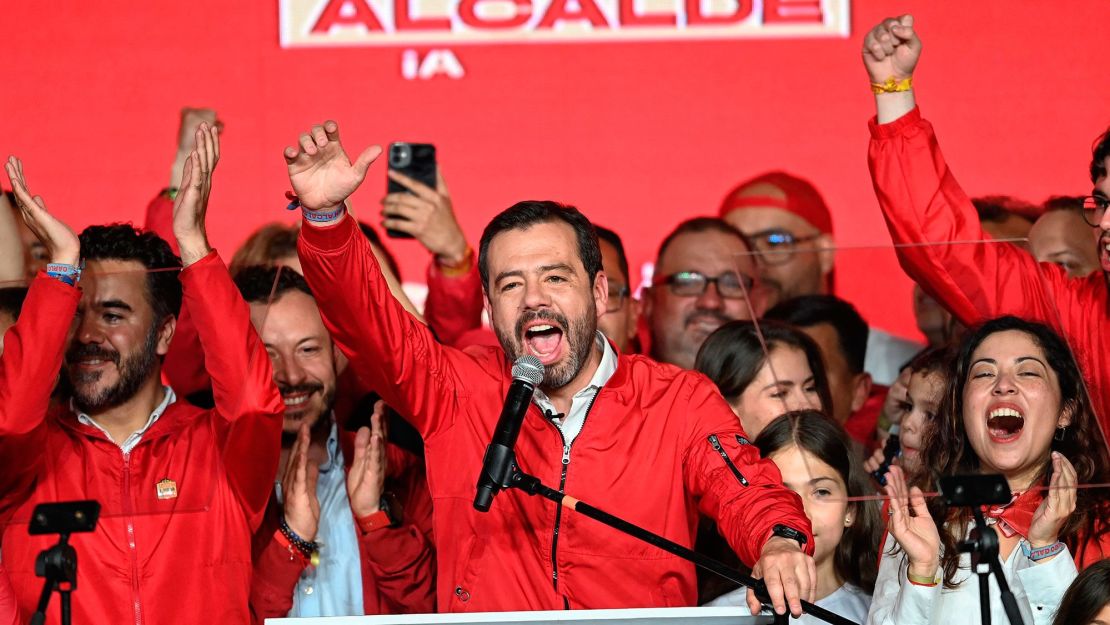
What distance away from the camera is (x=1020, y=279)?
2695mm

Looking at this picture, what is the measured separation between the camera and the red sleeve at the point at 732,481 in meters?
2.36

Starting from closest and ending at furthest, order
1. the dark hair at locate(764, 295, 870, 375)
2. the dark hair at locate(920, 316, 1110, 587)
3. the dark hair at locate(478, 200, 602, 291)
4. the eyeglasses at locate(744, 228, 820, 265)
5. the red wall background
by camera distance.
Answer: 1. the dark hair at locate(920, 316, 1110, 587)
2. the dark hair at locate(478, 200, 602, 291)
3. the dark hair at locate(764, 295, 870, 375)
4. the eyeglasses at locate(744, 228, 820, 265)
5. the red wall background

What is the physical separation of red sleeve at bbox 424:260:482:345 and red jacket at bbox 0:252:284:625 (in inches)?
31.8

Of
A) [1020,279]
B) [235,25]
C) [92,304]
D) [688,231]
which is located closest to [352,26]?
[235,25]

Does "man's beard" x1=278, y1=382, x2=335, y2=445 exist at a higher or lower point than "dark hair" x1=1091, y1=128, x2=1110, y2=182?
lower

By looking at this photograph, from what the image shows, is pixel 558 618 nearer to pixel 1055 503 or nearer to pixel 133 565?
pixel 1055 503

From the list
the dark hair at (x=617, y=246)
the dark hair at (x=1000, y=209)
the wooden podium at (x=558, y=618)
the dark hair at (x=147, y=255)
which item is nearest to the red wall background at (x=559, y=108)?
the dark hair at (x=1000, y=209)

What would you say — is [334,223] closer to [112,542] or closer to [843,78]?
[112,542]

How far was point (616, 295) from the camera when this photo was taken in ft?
12.2

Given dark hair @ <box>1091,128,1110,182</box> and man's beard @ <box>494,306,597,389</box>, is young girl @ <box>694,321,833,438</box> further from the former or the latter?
dark hair @ <box>1091,128,1110,182</box>

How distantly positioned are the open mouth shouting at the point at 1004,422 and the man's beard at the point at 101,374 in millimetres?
1545

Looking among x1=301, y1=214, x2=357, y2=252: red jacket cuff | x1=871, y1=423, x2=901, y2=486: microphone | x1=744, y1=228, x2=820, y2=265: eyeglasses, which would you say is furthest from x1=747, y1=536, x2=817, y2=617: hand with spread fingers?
x1=744, y1=228, x2=820, y2=265: eyeglasses

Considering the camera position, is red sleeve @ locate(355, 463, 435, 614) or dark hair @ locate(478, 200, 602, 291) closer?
dark hair @ locate(478, 200, 602, 291)

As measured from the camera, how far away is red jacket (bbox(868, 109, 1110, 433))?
8.58ft
